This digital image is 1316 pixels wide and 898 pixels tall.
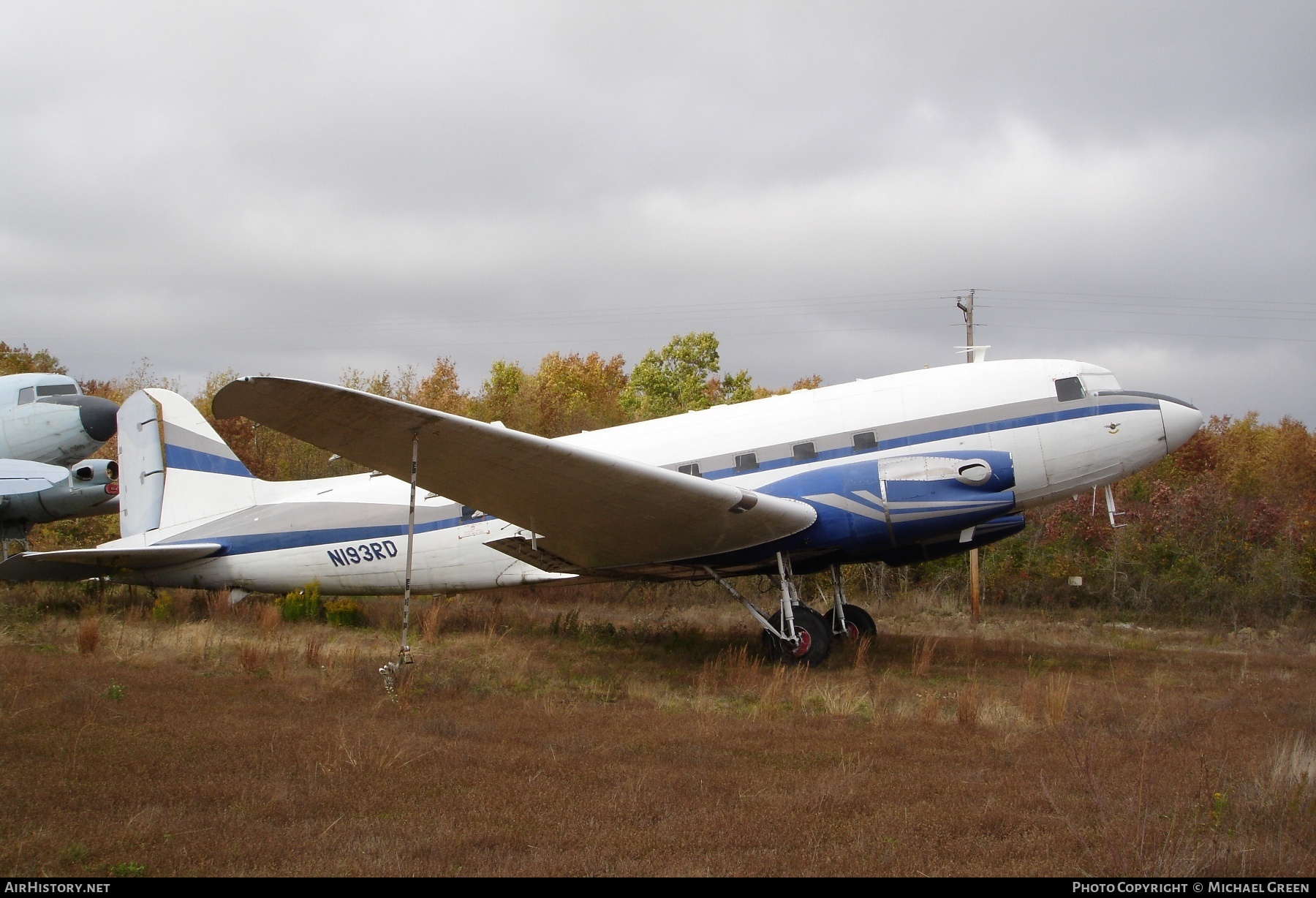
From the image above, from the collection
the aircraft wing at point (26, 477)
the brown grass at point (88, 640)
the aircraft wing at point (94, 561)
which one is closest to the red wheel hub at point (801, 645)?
the brown grass at point (88, 640)

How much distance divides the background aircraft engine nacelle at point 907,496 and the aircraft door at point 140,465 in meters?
10.7

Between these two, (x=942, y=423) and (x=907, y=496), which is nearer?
(x=907, y=496)

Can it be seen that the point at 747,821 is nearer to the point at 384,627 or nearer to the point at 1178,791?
the point at 1178,791

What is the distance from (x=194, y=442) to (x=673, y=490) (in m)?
9.60

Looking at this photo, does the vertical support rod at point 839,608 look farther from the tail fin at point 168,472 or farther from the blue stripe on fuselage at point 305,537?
the tail fin at point 168,472

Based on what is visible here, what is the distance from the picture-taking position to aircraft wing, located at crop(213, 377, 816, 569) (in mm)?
8508

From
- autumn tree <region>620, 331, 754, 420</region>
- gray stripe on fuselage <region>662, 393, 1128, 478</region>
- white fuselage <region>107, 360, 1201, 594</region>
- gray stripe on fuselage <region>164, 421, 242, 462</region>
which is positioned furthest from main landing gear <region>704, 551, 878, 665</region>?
autumn tree <region>620, 331, 754, 420</region>

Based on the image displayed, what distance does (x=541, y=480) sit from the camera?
9.91 meters

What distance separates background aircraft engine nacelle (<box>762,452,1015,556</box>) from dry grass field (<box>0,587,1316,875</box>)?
5.54 feet

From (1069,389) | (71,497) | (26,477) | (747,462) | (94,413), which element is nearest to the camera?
(1069,389)

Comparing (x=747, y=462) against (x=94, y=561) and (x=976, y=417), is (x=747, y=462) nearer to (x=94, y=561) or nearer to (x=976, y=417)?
(x=976, y=417)

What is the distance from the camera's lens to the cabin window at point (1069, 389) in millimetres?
11945

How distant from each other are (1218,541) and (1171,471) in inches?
602

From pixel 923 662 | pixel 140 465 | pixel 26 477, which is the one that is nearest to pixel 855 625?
pixel 923 662
